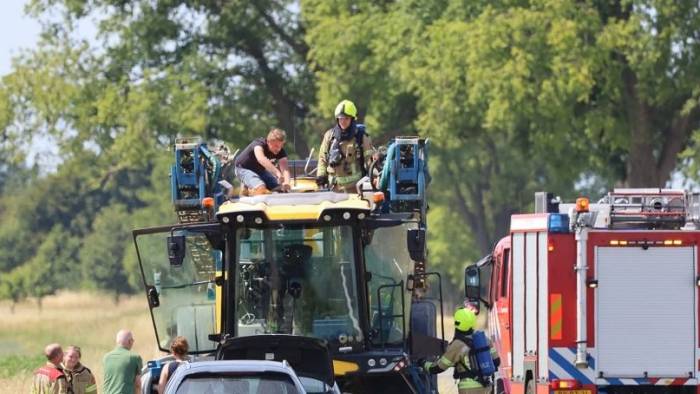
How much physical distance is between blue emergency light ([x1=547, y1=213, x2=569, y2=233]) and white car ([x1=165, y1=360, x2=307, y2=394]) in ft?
17.2

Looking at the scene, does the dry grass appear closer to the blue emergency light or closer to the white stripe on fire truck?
the white stripe on fire truck

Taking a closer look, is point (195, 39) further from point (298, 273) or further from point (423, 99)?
point (298, 273)

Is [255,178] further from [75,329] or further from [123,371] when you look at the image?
[75,329]

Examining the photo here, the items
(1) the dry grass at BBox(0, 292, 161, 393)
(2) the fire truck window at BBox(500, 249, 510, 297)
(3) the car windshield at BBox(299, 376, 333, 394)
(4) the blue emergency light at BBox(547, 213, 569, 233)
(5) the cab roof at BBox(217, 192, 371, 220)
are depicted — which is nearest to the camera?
(3) the car windshield at BBox(299, 376, 333, 394)

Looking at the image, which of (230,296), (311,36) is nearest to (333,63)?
(311,36)

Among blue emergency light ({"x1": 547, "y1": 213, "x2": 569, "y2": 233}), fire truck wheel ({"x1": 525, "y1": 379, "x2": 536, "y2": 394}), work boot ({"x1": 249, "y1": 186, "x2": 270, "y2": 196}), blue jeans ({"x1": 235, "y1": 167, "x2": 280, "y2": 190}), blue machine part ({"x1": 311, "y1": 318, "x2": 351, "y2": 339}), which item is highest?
blue jeans ({"x1": 235, "y1": 167, "x2": 280, "y2": 190})

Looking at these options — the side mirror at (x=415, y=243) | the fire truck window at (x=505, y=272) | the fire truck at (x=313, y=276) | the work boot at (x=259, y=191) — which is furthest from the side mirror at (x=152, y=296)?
the fire truck window at (x=505, y=272)

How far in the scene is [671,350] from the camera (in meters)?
20.2

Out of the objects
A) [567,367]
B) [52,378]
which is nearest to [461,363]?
[567,367]

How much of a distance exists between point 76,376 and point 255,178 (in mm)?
4424

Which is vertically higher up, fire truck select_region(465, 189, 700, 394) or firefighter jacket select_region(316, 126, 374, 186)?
firefighter jacket select_region(316, 126, 374, 186)

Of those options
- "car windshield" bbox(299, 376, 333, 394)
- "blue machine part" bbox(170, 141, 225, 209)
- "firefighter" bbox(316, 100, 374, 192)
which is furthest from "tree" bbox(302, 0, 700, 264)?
"car windshield" bbox(299, 376, 333, 394)

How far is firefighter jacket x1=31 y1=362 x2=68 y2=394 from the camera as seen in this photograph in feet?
59.7

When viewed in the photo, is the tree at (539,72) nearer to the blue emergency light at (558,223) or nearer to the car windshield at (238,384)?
the blue emergency light at (558,223)
